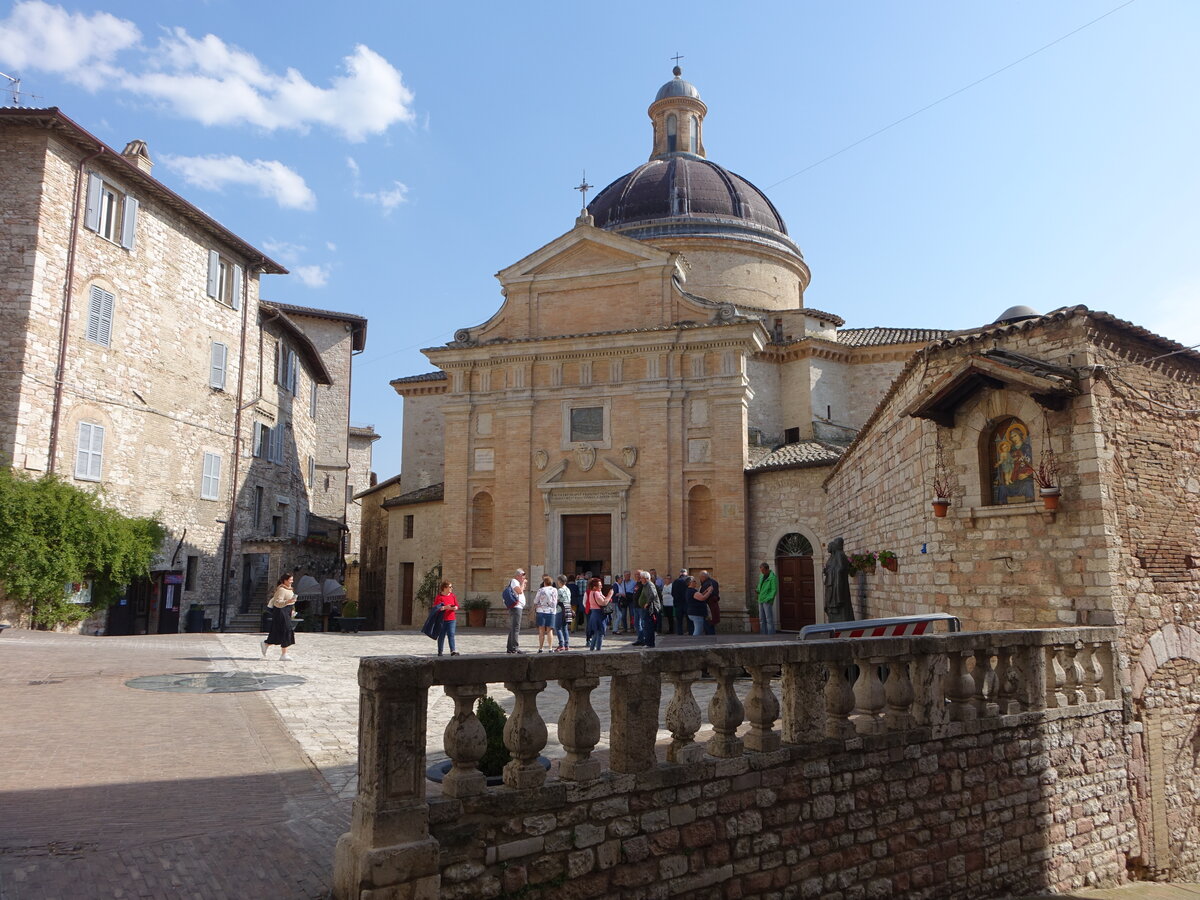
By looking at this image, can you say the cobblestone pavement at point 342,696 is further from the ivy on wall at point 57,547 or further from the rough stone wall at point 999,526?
the ivy on wall at point 57,547

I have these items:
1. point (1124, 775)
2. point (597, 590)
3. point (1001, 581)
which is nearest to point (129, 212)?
point (597, 590)

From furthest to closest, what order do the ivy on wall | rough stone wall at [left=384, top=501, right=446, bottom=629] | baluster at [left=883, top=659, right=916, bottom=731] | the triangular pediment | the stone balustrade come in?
rough stone wall at [left=384, top=501, right=446, bottom=629], the triangular pediment, the ivy on wall, baluster at [left=883, top=659, right=916, bottom=731], the stone balustrade

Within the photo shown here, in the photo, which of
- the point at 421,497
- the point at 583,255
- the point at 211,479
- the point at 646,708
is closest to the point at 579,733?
the point at 646,708

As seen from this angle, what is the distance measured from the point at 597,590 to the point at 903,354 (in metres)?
19.6

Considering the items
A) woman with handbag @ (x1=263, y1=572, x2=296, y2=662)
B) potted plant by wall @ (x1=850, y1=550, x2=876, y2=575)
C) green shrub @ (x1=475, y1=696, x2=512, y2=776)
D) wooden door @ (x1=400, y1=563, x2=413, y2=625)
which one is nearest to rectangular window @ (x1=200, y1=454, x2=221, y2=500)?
wooden door @ (x1=400, y1=563, x2=413, y2=625)

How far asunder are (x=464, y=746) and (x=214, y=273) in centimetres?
2549

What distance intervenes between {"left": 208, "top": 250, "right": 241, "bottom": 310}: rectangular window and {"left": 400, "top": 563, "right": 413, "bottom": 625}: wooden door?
36.3ft

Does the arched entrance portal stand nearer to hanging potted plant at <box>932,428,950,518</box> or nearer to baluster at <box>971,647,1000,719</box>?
hanging potted plant at <box>932,428,950,518</box>

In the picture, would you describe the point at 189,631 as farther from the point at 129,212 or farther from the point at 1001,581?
the point at 1001,581

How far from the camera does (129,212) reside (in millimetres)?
22531

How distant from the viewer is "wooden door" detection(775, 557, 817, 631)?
80.7ft

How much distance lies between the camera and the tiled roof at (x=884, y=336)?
3169 cm

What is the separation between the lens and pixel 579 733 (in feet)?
16.3

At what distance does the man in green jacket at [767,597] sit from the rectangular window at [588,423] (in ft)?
25.0
